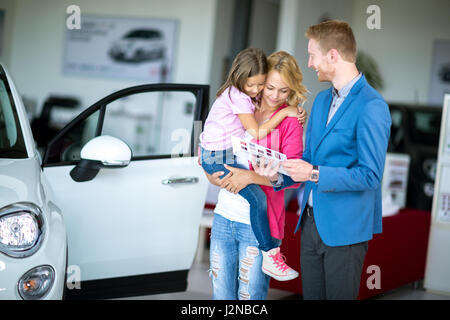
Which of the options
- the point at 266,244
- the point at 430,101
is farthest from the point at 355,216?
the point at 430,101

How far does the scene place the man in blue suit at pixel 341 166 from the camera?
1979 millimetres

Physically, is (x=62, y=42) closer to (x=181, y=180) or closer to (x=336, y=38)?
(x=181, y=180)

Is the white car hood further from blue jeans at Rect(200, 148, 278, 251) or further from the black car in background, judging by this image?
the black car in background

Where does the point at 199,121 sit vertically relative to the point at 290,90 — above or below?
below

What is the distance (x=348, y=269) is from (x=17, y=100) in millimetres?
1575

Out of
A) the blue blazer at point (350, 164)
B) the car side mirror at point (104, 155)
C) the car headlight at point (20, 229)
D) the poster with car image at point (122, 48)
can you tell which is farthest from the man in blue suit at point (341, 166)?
the poster with car image at point (122, 48)

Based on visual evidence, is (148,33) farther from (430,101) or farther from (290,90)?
(290,90)

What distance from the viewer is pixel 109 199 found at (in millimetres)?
2643

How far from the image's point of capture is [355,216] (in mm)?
2080

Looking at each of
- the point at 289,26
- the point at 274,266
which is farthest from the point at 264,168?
the point at 289,26

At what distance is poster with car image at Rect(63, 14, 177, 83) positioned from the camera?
7648mm

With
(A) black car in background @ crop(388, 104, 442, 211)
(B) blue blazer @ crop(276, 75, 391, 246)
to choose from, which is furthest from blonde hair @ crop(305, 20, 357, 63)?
(A) black car in background @ crop(388, 104, 442, 211)

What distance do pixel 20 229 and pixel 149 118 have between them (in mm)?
5664
